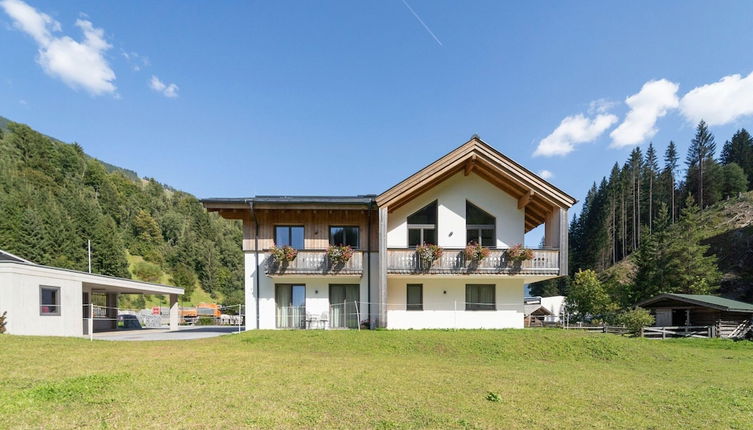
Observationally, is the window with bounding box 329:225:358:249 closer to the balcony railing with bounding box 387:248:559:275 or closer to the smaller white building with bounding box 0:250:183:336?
the balcony railing with bounding box 387:248:559:275

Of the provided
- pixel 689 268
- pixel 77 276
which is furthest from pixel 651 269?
pixel 77 276

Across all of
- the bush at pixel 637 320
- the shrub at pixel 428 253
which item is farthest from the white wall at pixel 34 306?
the bush at pixel 637 320

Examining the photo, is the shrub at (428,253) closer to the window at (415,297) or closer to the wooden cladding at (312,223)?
the window at (415,297)

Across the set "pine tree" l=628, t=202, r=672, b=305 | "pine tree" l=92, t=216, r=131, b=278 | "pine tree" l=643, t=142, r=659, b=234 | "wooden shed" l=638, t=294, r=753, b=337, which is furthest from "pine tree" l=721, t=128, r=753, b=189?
"pine tree" l=92, t=216, r=131, b=278

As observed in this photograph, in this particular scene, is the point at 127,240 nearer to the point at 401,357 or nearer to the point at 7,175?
the point at 7,175

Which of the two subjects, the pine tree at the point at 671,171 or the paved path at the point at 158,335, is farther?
the pine tree at the point at 671,171

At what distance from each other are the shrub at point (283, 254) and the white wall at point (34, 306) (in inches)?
445

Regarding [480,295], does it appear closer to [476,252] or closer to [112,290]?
[476,252]

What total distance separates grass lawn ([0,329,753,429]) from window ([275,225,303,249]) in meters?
5.75

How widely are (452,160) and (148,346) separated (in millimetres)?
15275

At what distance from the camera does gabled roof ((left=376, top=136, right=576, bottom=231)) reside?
17.8 m

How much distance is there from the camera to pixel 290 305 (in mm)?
19047

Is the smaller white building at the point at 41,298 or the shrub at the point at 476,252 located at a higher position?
the shrub at the point at 476,252

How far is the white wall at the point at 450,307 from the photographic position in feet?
62.4
